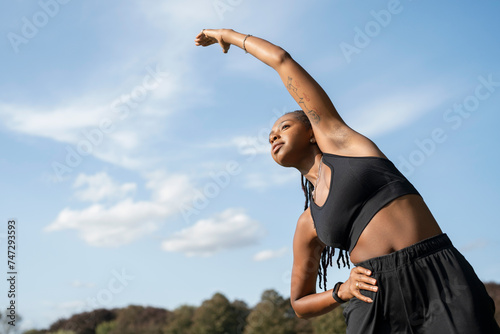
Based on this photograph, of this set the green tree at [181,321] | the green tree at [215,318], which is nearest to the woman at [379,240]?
the green tree at [215,318]

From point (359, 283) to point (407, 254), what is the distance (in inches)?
13.7

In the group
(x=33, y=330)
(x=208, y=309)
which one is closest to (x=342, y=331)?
(x=208, y=309)

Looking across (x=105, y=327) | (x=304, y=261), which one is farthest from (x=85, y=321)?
(x=304, y=261)

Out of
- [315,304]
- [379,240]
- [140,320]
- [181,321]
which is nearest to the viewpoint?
[379,240]

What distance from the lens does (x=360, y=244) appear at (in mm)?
3148

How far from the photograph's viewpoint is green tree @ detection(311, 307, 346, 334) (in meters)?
38.4

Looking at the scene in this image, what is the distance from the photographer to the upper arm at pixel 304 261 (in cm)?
403

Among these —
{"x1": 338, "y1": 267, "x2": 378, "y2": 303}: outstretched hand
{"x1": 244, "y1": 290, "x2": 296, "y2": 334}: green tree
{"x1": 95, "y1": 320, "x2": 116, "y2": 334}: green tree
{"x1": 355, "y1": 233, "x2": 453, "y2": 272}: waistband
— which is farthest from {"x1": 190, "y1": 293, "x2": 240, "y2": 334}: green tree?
{"x1": 355, "y1": 233, "x2": 453, "y2": 272}: waistband

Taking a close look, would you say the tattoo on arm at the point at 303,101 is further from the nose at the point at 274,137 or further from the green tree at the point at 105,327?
the green tree at the point at 105,327

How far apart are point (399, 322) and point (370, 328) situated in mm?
173

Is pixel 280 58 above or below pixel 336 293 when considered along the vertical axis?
above

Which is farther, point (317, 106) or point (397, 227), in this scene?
point (317, 106)

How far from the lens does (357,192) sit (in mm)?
3109

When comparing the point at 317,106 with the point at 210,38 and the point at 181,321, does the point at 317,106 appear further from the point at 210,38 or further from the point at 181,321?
the point at 181,321
